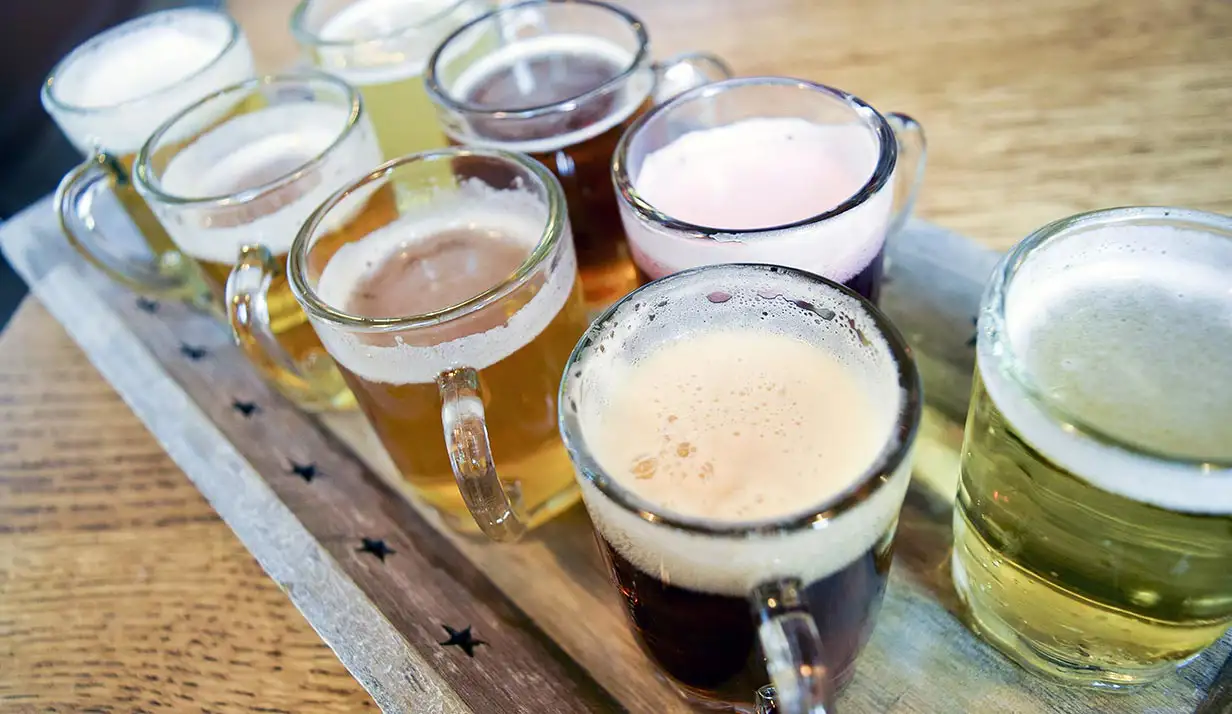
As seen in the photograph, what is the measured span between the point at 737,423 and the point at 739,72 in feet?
2.89

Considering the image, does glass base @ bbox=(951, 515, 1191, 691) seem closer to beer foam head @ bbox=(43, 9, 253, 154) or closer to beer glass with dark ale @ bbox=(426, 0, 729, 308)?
beer glass with dark ale @ bbox=(426, 0, 729, 308)

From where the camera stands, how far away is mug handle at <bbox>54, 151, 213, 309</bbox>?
92cm

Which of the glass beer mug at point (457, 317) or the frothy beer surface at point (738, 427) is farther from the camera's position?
the glass beer mug at point (457, 317)

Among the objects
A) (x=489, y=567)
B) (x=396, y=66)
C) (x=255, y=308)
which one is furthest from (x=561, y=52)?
(x=489, y=567)

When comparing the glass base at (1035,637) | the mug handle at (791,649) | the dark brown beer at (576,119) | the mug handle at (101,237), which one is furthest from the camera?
the mug handle at (101,237)

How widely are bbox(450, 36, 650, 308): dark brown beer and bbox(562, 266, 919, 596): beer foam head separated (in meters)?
0.29

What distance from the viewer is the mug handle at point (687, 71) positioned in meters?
0.88

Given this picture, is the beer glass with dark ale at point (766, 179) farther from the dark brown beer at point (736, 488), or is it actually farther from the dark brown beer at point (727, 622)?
the dark brown beer at point (727, 622)

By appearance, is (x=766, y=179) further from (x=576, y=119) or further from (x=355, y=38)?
(x=355, y=38)

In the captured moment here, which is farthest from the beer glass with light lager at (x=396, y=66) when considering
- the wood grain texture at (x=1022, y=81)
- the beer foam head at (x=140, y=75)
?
the wood grain texture at (x=1022, y=81)

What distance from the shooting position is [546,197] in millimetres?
684

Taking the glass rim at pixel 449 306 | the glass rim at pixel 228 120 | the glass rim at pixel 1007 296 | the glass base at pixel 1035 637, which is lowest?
the glass base at pixel 1035 637

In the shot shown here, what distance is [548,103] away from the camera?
2.71ft

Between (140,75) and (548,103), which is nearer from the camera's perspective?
(548,103)
